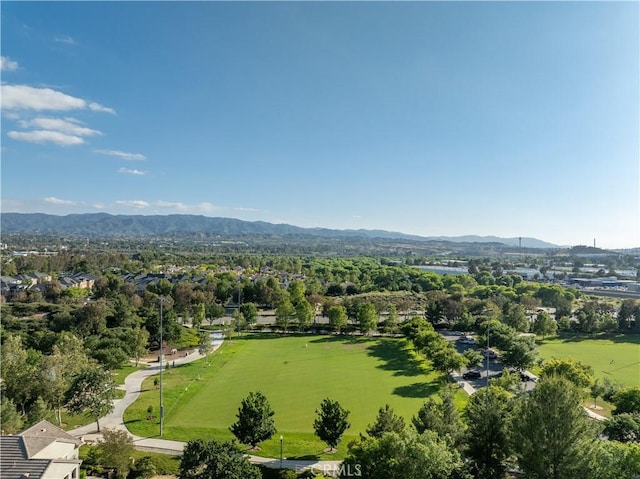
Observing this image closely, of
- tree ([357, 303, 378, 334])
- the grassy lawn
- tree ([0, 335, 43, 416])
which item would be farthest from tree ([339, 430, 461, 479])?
tree ([357, 303, 378, 334])

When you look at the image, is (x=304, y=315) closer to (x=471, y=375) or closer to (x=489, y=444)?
(x=471, y=375)

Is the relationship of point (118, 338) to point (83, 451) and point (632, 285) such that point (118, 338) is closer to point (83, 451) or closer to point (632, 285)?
point (83, 451)

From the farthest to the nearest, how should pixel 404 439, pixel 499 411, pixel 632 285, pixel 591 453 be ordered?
pixel 632 285, pixel 499 411, pixel 404 439, pixel 591 453

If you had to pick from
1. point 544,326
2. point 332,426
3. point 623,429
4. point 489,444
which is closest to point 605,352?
point 544,326

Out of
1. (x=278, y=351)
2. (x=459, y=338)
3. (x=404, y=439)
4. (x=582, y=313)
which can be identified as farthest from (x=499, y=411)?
(x=582, y=313)

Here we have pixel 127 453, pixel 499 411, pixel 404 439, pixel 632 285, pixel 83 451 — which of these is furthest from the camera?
pixel 632 285

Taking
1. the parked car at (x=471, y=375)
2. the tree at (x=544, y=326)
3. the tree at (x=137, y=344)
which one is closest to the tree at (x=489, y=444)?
the parked car at (x=471, y=375)

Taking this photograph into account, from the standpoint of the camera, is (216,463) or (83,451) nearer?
(216,463)
